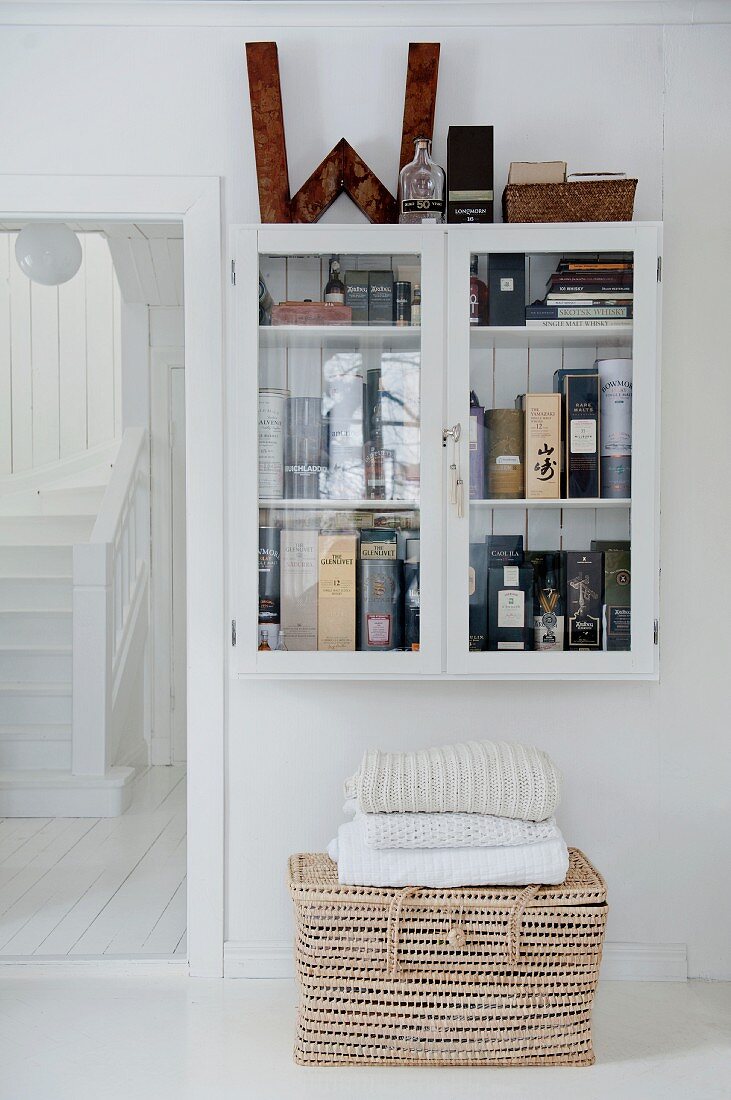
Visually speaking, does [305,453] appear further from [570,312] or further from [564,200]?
[564,200]

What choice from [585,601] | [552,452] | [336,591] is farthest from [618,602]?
[336,591]

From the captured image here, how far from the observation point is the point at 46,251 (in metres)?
3.69

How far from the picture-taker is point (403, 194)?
94.4 inches

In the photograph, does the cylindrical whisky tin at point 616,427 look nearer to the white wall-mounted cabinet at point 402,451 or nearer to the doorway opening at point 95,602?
the white wall-mounted cabinet at point 402,451

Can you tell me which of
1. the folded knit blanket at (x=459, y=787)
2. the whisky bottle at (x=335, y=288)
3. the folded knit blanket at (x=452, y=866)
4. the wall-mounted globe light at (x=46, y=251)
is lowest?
the folded knit blanket at (x=452, y=866)

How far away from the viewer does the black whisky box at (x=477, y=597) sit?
7.77 feet

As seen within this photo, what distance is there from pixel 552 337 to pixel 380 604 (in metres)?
0.79

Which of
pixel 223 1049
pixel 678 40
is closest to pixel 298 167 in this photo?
pixel 678 40

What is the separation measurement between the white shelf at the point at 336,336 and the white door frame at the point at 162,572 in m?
2.69

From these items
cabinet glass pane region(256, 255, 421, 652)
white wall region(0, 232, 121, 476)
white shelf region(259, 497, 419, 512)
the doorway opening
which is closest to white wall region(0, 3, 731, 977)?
cabinet glass pane region(256, 255, 421, 652)

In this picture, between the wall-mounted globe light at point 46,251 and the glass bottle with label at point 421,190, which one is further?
the wall-mounted globe light at point 46,251

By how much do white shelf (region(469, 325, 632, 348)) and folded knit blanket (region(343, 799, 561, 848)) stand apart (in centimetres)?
113

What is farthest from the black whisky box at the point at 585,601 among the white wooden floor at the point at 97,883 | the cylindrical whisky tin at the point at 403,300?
the white wooden floor at the point at 97,883

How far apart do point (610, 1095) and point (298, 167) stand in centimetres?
231
